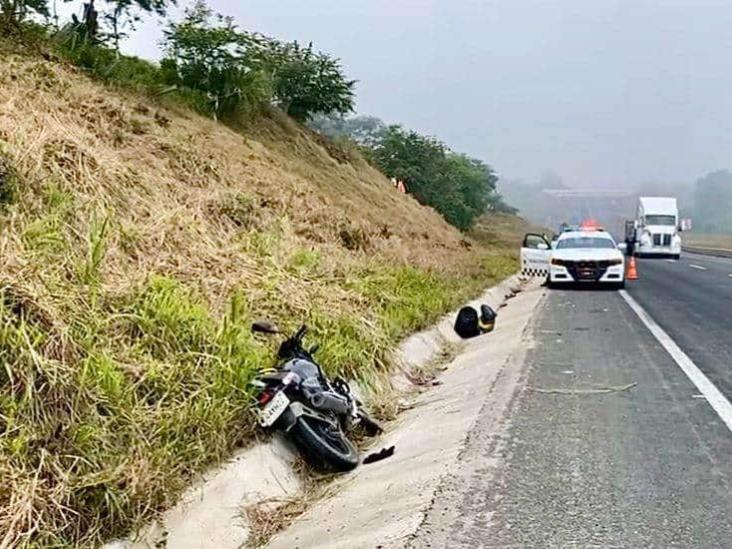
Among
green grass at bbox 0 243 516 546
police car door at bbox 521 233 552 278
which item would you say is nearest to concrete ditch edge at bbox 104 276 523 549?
green grass at bbox 0 243 516 546

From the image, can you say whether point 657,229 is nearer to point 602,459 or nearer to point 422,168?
point 422,168

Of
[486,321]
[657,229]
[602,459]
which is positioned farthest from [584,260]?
[657,229]

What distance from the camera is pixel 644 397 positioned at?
25.1ft

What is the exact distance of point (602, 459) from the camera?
5.75m

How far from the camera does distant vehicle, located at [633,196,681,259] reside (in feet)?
145

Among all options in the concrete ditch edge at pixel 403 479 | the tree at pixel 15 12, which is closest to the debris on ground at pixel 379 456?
the concrete ditch edge at pixel 403 479

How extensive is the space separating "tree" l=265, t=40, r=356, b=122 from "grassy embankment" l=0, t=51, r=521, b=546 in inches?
564

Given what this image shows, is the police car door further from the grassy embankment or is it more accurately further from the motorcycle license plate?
the motorcycle license plate

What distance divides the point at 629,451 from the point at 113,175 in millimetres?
6523

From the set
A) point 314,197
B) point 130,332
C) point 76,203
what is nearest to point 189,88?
point 314,197

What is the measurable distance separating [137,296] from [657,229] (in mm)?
41907

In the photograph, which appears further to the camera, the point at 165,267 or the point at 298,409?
the point at 165,267

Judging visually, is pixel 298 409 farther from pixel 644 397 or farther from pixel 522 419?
pixel 644 397

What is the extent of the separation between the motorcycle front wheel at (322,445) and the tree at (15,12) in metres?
11.4
